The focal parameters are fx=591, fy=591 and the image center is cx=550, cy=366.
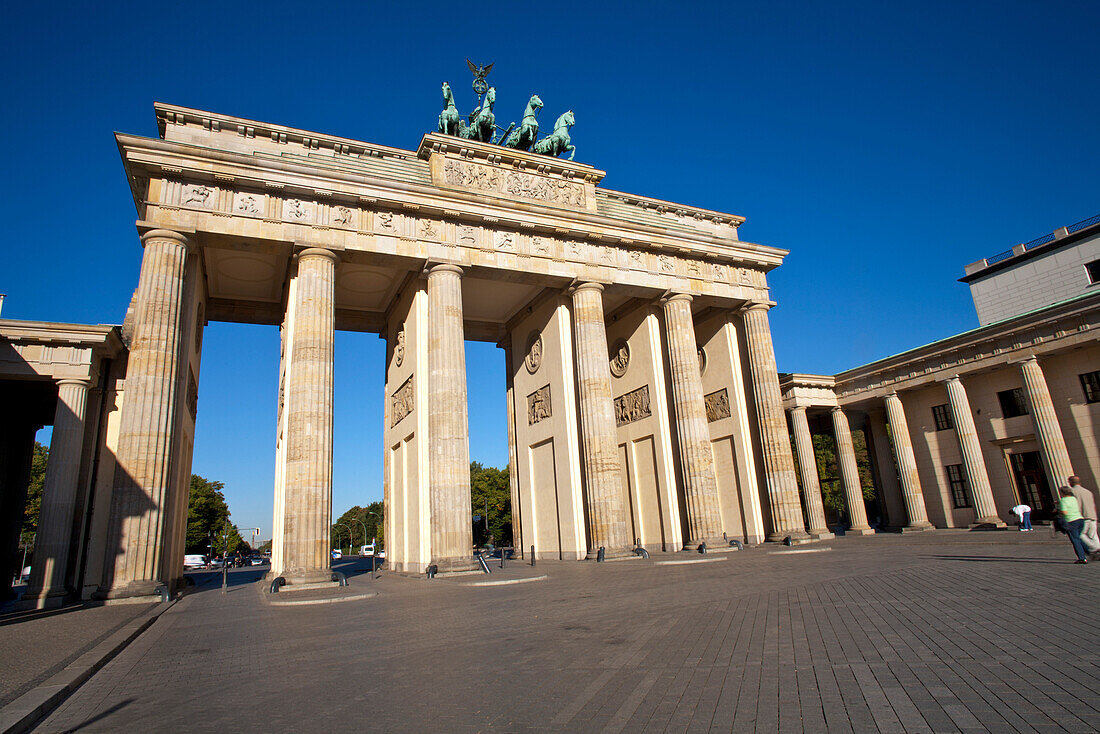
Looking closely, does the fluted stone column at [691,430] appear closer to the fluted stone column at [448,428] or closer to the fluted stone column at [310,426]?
the fluted stone column at [448,428]

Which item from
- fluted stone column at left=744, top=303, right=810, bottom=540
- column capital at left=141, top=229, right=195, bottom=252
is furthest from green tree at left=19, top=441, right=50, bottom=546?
fluted stone column at left=744, top=303, right=810, bottom=540

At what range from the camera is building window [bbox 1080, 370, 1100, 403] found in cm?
2541

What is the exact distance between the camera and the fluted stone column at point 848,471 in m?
33.2

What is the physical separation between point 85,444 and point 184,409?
2.71 meters

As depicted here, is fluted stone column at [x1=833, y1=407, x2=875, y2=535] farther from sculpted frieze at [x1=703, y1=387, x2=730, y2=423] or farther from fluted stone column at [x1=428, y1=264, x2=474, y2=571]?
fluted stone column at [x1=428, y1=264, x2=474, y2=571]

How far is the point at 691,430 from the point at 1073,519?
13.9 meters

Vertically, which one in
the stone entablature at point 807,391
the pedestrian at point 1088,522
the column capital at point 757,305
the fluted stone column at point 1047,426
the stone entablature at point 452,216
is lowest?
the pedestrian at point 1088,522

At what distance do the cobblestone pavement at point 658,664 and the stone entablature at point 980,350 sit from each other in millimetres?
19909

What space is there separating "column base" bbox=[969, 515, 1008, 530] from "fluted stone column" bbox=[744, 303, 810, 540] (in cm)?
1001

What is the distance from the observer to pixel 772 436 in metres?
25.6

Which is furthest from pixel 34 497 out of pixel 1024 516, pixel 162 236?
pixel 1024 516

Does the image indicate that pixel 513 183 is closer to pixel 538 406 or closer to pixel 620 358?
pixel 538 406

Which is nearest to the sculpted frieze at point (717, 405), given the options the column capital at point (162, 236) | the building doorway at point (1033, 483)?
the building doorway at point (1033, 483)

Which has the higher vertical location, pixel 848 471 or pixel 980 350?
pixel 980 350
